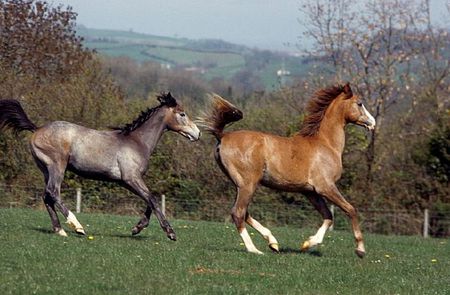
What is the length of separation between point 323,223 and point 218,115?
96.8 inches

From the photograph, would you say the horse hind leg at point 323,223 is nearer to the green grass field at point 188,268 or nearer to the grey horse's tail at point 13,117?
the green grass field at point 188,268

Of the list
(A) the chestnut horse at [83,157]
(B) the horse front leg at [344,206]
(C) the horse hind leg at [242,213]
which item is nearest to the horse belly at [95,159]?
(A) the chestnut horse at [83,157]

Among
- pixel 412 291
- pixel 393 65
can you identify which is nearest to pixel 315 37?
pixel 393 65

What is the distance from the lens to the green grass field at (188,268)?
36.1 feet

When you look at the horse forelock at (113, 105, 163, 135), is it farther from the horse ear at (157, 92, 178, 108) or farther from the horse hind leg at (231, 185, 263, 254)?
the horse hind leg at (231, 185, 263, 254)

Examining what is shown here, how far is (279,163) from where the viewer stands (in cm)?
1541

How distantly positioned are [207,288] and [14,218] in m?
10.0

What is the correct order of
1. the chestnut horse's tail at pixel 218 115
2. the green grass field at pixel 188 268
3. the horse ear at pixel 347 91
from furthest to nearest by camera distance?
the horse ear at pixel 347 91, the chestnut horse's tail at pixel 218 115, the green grass field at pixel 188 268

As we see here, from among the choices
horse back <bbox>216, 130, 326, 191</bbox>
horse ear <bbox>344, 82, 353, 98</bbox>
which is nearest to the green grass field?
horse back <bbox>216, 130, 326, 191</bbox>

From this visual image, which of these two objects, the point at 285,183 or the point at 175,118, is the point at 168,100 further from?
the point at 285,183

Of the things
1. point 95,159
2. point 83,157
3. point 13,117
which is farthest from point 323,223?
point 13,117

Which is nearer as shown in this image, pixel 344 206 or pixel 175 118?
pixel 344 206

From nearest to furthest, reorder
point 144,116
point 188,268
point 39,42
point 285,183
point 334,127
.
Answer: point 188,268, point 285,183, point 334,127, point 144,116, point 39,42

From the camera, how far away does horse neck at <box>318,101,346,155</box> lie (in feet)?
53.0
